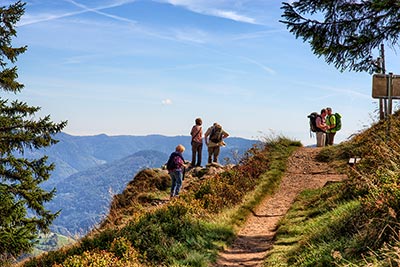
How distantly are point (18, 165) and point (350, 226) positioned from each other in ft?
54.5

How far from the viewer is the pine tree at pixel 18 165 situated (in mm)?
19766

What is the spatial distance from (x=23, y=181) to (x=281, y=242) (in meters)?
14.1

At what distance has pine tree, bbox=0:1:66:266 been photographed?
19.8 m

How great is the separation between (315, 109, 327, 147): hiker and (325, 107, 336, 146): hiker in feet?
0.71

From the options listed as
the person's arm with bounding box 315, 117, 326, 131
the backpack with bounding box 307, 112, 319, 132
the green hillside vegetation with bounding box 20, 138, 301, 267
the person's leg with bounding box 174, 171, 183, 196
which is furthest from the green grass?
the backpack with bounding box 307, 112, 319, 132

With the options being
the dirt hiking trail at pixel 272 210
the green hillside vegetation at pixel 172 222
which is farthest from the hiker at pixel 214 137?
the dirt hiking trail at pixel 272 210

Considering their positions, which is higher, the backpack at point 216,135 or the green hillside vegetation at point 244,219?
the backpack at point 216,135

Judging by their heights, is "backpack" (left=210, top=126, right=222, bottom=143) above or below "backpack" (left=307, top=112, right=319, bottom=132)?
below

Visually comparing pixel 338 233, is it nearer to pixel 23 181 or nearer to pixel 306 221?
pixel 306 221

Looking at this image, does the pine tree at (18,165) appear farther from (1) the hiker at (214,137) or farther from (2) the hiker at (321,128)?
(2) the hiker at (321,128)

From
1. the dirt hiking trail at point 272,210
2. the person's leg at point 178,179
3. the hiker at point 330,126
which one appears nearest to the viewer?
the dirt hiking trail at point 272,210

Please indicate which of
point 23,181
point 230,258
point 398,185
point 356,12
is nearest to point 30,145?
point 23,181

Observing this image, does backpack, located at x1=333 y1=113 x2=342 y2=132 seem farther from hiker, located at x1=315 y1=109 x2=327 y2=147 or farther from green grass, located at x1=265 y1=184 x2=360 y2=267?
green grass, located at x1=265 y1=184 x2=360 y2=267

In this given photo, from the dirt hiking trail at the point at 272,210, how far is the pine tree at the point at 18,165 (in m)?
10.3
